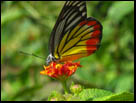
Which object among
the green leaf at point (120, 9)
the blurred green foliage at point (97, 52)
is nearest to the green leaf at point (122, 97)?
the blurred green foliage at point (97, 52)

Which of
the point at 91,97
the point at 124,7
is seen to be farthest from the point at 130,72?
the point at 91,97

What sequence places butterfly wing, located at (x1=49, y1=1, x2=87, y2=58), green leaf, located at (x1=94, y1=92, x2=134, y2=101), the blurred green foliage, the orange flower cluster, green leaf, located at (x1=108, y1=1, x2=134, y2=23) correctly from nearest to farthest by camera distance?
green leaf, located at (x1=94, y1=92, x2=134, y2=101) < the orange flower cluster < butterfly wing, located at (x1=49, y1=1, x2=87, y2=58) < green leaf, located at (x1=108, y1=1, x2=134, y2=23) < the blurred green foliage

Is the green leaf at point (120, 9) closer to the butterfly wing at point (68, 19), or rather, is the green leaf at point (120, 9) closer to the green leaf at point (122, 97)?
the butterfly wing at point (68, 19)

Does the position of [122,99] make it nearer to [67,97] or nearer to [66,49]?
[67,97]

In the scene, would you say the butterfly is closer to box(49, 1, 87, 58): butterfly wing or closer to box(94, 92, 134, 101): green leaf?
box(49, 1, 87, 58): butterfly wing

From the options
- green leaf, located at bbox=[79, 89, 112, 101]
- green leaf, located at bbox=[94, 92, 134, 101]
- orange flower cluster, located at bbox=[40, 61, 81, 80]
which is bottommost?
green leaf, located at bbox=[79, 89, 112, 101]

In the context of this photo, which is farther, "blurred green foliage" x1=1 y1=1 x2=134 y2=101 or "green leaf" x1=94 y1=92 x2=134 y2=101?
"blurred green foliage" x1=1 y1=1 x2=134 y2=101

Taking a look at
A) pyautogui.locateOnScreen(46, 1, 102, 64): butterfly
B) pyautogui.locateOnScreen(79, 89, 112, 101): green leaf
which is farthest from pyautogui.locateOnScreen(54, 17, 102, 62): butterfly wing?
pyautogui.locateOnScreen(79, 89, 112, 101): green leaf

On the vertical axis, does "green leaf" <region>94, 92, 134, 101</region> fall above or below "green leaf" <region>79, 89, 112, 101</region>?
above
